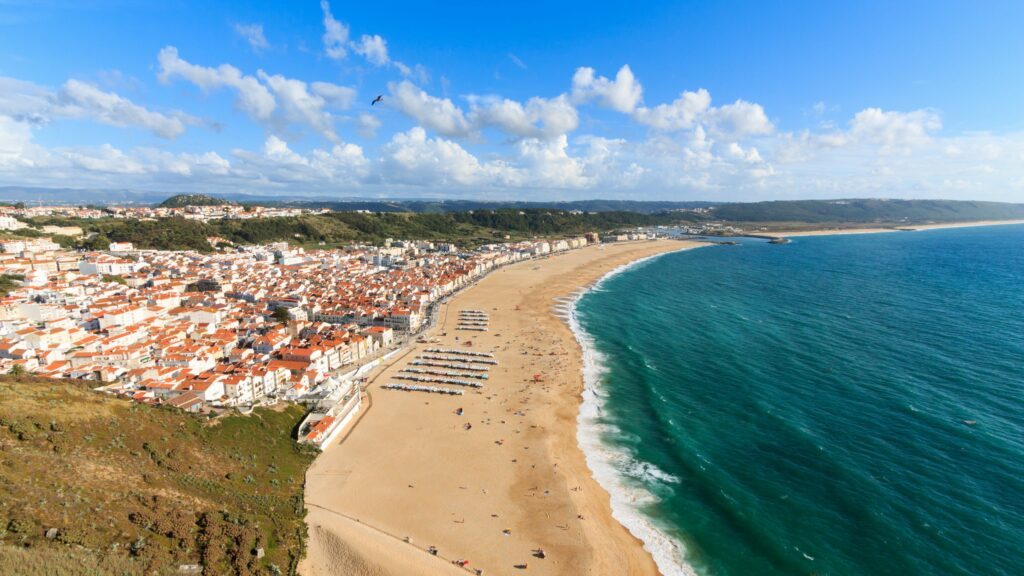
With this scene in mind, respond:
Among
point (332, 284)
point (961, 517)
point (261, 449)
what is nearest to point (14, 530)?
point (261, 449)

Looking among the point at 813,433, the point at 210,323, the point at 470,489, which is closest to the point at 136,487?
the point at 470,489

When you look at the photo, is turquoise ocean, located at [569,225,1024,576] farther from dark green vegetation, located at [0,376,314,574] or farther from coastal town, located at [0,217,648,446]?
coastal town, located at [0,217,648,446]

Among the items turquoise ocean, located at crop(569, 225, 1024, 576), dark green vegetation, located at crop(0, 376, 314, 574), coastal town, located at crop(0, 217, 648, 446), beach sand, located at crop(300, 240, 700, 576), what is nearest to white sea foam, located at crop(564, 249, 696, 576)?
turquoise ocean, located at crop(569, 225, 1024, 576)

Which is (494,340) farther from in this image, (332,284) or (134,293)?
(134,293)

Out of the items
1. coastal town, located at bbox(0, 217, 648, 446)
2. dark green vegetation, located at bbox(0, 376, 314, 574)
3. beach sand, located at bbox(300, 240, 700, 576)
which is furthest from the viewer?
coastal town, located at bbox(0, 217, 648, 446)

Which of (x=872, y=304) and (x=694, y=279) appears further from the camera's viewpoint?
(x=694, y=279)

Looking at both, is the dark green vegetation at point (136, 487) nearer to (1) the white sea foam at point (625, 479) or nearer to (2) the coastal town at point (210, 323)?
(2) the coastal town at point (210, 323)

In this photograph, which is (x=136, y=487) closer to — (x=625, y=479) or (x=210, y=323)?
(x=625, y=479)
